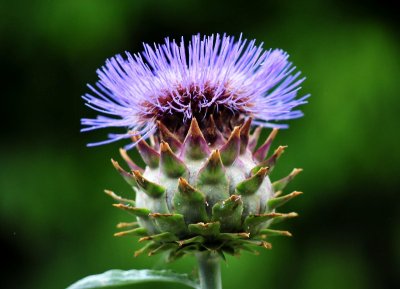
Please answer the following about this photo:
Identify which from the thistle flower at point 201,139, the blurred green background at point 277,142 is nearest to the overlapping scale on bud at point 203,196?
the thistle flower at point 201,139

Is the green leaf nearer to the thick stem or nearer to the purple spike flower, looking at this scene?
the thick stem

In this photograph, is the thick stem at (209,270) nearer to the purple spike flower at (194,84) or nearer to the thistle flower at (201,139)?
the thistle flower at (201,139)

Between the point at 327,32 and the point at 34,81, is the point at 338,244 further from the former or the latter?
the point at 34,81

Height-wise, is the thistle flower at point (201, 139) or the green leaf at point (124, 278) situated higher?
the thistle flower at point (201, 139)

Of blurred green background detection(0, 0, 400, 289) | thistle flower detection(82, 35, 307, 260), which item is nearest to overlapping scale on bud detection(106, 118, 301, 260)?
thistle flower detection(82, 35, 307, 260)

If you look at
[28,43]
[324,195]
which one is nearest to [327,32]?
[324,195]

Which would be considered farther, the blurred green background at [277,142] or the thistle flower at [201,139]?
the blurred green background at [277,142]

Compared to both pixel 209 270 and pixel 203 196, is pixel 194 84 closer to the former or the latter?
pixel 203 196

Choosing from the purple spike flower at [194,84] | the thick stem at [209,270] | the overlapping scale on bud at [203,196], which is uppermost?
the purple spike flower at [194,84]
